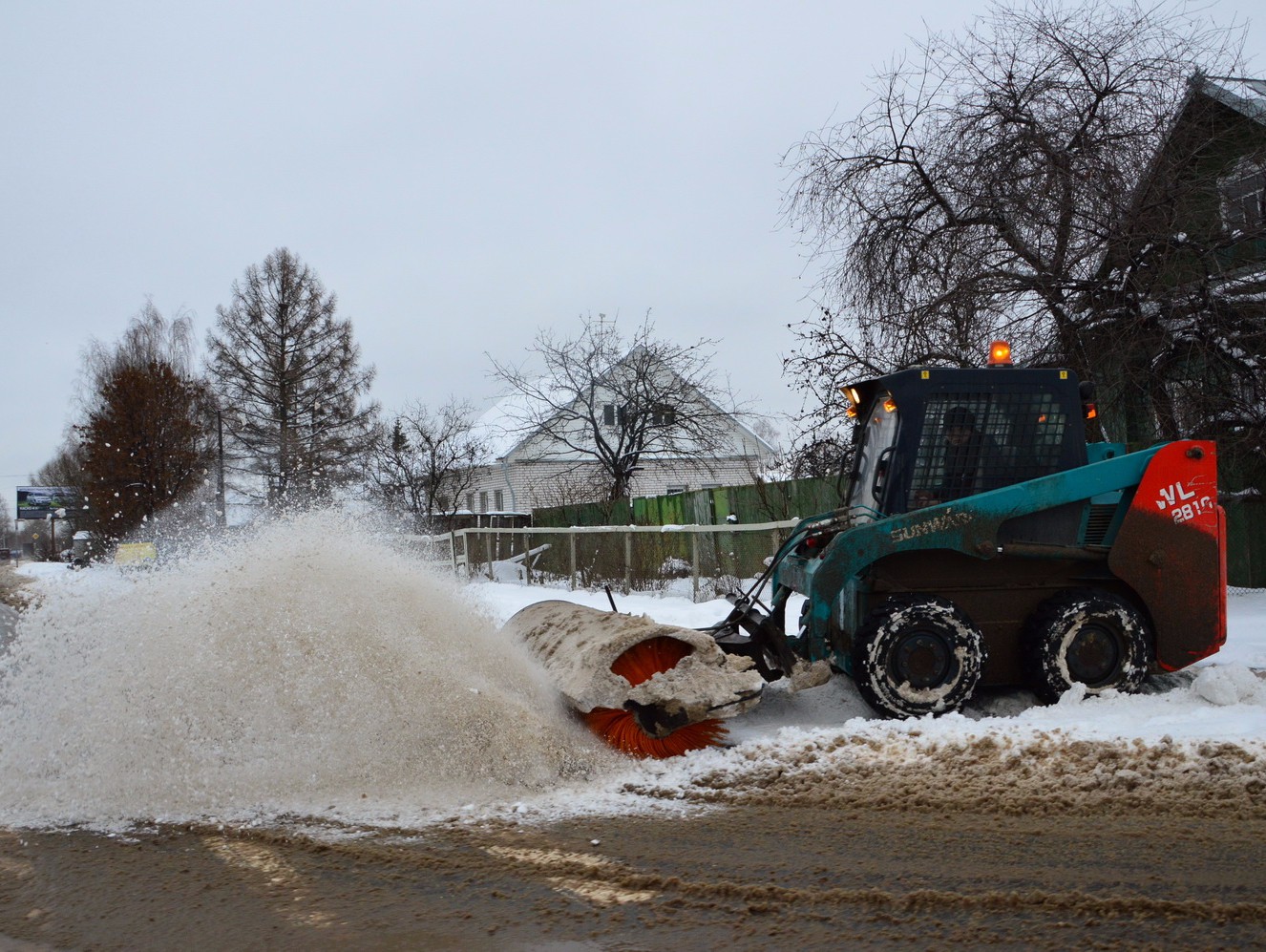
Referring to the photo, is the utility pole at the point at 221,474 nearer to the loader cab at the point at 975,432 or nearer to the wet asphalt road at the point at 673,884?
the loader cab at the point at 975,432

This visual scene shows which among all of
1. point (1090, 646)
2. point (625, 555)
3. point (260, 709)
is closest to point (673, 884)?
point (260, 709)

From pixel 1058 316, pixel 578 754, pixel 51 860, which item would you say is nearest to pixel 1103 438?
pixel 1058 316

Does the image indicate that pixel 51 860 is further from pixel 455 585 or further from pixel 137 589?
pixel 455 585

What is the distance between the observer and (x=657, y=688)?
5422 mm

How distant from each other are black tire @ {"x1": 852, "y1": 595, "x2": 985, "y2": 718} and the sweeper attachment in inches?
27.6

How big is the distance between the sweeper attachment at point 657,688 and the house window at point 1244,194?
25.9 ft

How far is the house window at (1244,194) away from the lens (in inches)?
410

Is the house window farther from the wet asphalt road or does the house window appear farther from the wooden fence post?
the wet asphalt road

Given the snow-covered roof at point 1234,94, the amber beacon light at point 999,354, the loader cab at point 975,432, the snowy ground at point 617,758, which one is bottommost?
the snowy ground at point 617,758

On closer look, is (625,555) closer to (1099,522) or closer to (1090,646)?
(1099,522)

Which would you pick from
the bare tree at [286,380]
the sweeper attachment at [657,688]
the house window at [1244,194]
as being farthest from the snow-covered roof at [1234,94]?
the bare tree at [286,380]

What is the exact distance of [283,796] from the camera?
505 cm

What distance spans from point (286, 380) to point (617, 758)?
39.6 metres

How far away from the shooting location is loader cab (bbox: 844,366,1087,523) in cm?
642
